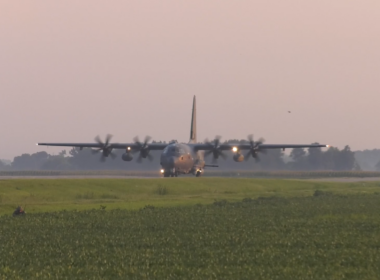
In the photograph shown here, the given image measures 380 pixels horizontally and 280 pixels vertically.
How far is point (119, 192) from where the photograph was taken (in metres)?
49.6

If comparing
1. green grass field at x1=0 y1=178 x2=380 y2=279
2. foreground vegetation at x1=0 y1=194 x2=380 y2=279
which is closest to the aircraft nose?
green grass field at x1=0 y1=178 x2=380 y2=279

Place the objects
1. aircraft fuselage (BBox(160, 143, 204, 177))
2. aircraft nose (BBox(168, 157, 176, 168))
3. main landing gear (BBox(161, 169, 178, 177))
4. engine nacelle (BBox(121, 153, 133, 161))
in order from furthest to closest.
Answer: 1. engine nacelle (BBox(121, 153, 133, 161))
2. main landing gear (BBox(161, 169, 178, 177))
3. aircraft fuselage (BBox(160, 143, 204, 177))
4. aircraft nose (BBox(168, 157, 176, 168))

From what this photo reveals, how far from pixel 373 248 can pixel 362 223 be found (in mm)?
6917

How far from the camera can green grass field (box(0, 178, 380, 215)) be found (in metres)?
40.2

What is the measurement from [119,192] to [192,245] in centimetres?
2799

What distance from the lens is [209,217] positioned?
101ft

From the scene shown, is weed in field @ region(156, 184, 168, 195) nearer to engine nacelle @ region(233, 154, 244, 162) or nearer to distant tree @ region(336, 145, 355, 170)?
engine nacelle @ region(233, 154, 244, 162)

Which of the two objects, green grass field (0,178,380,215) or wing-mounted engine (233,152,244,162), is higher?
wing-mounted engine (233,152,244,162)

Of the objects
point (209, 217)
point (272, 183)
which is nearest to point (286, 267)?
point (209, 217)

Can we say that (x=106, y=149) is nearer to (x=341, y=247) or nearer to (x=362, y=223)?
(x=362, y=223)

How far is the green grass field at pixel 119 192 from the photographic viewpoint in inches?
1582

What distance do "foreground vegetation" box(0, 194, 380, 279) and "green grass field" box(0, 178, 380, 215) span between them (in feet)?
22.6

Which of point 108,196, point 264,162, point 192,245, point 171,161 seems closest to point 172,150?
point 171,161

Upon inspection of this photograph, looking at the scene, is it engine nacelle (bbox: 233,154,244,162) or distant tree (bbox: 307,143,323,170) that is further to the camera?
distant tree (bbox: 307,143,323,170)
